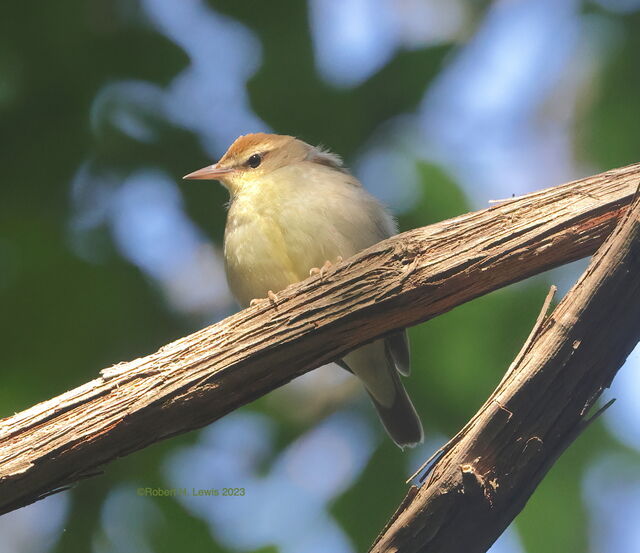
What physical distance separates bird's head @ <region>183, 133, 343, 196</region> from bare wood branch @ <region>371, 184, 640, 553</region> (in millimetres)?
2309

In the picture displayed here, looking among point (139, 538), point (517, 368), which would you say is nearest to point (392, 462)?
point (139, 538)

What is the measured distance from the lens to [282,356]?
2.87m

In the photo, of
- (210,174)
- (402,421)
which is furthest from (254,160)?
(402,421)

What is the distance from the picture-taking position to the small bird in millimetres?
3895

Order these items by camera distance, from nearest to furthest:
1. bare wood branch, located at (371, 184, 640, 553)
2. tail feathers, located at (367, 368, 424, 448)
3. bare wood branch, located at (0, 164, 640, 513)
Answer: bare wood branch, located at (371, 184, 640, 553)
bare wood branch, located at (0, 164, 640, 513)
tail feathers, located at (367, 368, 424, 448)

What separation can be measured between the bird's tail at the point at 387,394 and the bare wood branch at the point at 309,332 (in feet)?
4.17

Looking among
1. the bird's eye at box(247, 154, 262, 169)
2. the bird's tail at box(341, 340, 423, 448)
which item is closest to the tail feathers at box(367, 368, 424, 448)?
the bird's tail at box(341, 340, 423, 448)

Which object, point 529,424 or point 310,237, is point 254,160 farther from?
point 529,424

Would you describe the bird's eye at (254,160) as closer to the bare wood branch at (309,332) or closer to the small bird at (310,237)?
the small bird at (310,237)

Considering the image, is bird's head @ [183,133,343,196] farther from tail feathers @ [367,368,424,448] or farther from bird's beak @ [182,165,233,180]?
tail feathers @ [367,368,424,448]

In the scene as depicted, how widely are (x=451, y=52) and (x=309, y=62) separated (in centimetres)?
90

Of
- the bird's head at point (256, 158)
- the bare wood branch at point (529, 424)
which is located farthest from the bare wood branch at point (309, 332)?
the bird's head at point (256, 158)

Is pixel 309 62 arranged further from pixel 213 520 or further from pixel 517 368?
pixel 517 368

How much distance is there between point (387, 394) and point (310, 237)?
944 millimetres
